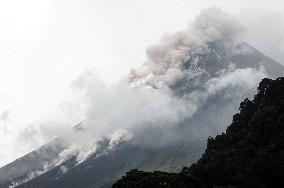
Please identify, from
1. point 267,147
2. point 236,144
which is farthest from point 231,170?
point 236,144

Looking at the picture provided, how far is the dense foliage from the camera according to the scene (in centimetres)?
7812

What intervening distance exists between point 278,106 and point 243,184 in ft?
113

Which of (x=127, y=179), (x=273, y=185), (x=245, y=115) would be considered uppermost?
(x=245, y=115)

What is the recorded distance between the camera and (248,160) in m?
86.5

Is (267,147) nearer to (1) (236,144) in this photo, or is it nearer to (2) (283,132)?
(2) (283,132)

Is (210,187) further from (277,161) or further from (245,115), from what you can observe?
(245,115)

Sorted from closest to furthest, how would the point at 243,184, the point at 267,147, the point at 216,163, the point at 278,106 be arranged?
1. the point at 243,184
2. the point at 216,163
3. the point at 267,147
4. the point at 278,106

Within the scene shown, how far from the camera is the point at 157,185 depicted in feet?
236

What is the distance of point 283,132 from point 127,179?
34.2 meters

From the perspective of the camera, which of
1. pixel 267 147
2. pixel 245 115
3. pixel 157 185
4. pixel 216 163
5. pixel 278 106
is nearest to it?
pixel 157 185

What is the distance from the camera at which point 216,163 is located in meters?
87.0

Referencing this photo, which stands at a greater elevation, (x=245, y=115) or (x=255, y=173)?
(x=245, y=115)

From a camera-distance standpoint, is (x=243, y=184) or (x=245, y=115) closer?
(x=243, y=184)

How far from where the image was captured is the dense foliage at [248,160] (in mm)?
78125
